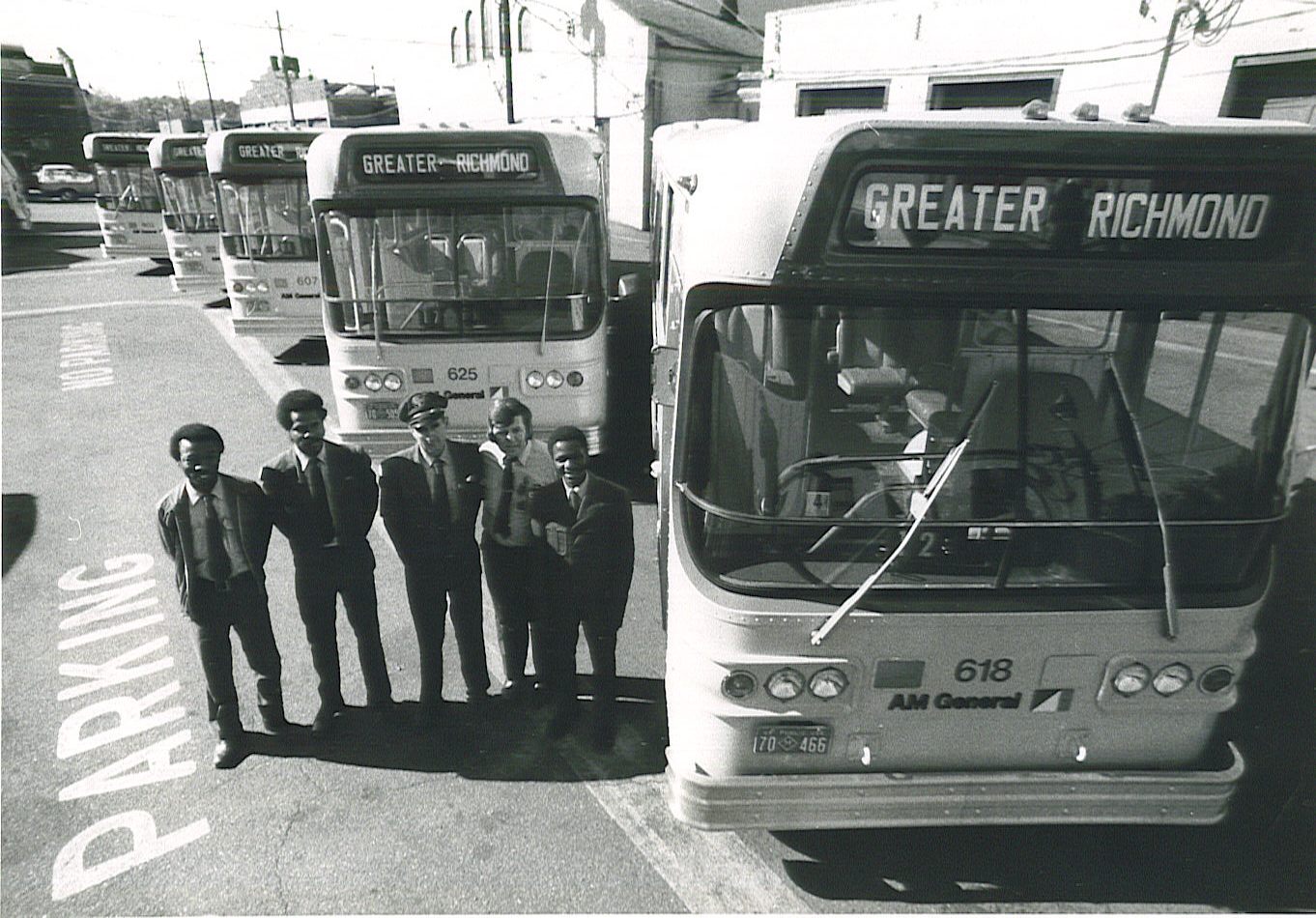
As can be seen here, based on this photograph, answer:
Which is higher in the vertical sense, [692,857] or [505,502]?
[505,502]

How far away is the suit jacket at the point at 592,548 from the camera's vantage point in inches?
157

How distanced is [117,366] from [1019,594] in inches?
512

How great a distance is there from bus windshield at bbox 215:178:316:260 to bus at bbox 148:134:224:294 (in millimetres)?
3819

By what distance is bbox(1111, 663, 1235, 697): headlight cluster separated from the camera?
3.06 m

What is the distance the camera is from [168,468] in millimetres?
8047

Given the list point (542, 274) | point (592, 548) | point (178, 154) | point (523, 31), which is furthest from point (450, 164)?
point (523, 31)

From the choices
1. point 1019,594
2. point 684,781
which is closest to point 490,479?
point 684,781

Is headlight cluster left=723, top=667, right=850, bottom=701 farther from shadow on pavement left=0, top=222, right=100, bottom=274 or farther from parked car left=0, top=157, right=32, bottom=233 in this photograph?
parked car left=0, top=157, right=32, bottom=233

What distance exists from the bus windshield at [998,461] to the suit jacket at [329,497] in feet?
6.52

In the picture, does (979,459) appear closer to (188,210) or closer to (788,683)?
(788,683)

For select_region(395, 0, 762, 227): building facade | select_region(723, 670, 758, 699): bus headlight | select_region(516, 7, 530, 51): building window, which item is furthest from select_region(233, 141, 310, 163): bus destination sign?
select_region(516, 7, 530, 51): building window

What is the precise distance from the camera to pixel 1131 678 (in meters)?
3.08

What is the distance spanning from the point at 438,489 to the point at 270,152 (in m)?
8.73

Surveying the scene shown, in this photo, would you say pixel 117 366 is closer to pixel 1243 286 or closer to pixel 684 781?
pixel 684 781
